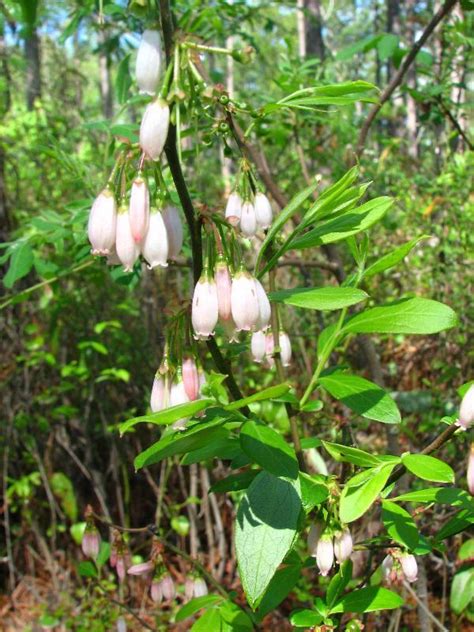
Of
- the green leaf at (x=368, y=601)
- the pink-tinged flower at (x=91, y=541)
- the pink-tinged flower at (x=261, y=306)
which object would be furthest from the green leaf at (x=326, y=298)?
the pink-tinged flower at (x=91, y=541)

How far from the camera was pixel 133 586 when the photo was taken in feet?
11.9

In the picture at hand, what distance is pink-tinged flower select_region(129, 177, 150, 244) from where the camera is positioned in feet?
3.80

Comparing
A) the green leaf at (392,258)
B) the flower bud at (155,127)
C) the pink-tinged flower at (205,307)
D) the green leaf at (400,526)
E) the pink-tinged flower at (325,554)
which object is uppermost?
the flower bud at (155,127)

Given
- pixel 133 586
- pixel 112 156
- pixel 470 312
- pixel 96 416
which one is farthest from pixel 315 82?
pixel 133 586

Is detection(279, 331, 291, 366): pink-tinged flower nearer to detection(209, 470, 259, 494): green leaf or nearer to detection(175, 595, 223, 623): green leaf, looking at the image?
detection(209, 470, 259, 494): green leaf

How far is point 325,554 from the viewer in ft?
4.25

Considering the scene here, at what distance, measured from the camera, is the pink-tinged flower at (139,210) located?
1.16m

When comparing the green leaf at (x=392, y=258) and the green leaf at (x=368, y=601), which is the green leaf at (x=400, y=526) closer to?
the green leaf at (x=368, y=601)

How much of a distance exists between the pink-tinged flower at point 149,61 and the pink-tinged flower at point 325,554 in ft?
3.05

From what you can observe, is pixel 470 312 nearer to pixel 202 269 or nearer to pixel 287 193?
pixel 287 193

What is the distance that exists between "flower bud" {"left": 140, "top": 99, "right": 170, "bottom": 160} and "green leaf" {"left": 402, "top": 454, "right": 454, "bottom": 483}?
2.21 ft

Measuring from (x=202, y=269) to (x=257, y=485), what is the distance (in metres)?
0.39

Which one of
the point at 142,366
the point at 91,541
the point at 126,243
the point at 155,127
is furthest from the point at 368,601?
the point at 142,366

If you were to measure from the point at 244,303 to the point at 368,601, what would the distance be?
26.3 inches
